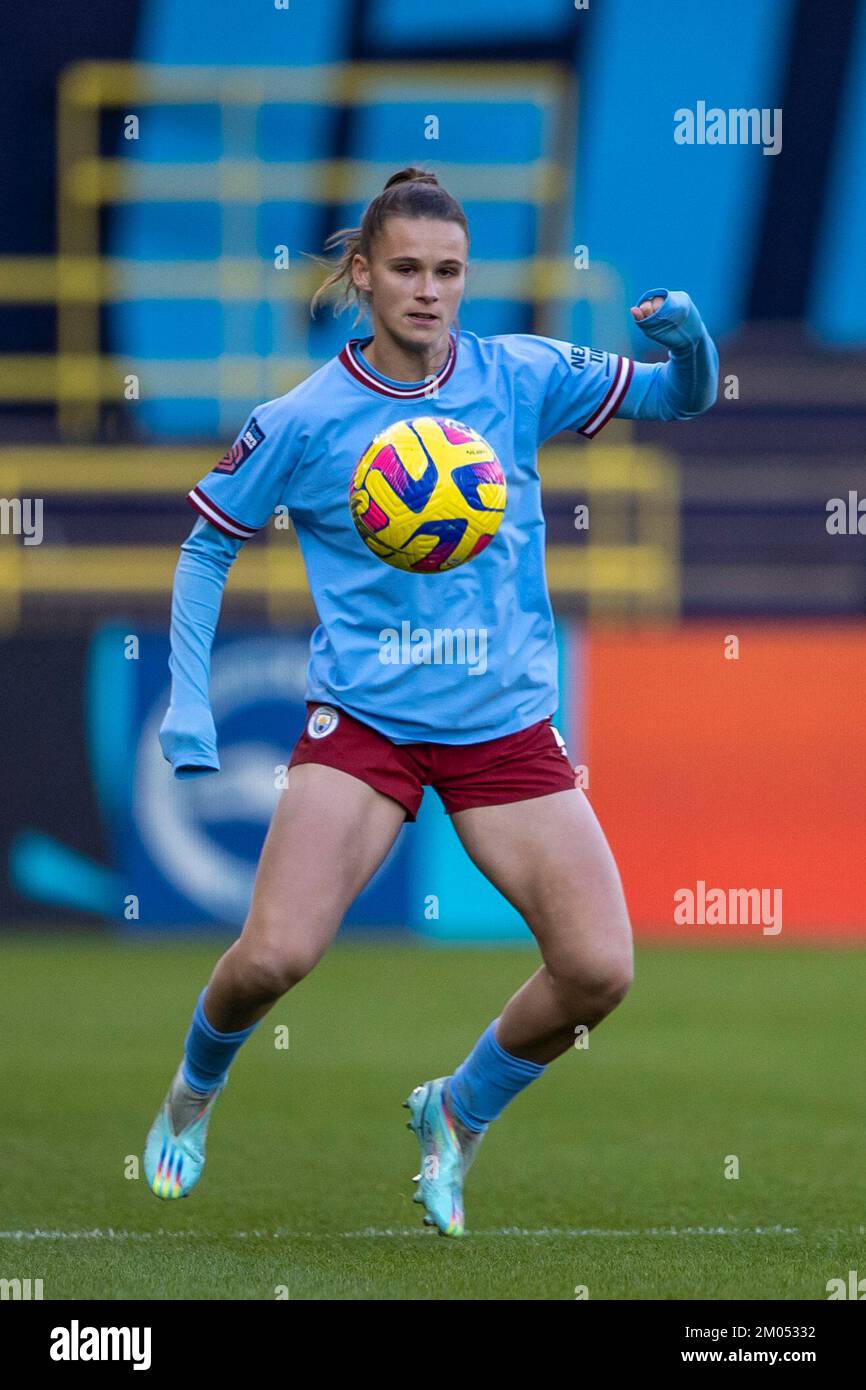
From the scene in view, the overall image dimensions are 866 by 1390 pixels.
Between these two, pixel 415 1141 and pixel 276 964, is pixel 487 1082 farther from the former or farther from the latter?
pixel 415 1141

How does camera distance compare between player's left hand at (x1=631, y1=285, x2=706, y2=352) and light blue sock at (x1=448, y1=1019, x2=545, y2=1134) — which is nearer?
player's left hand at (x1=631, y1=285, x2=706, y2=352)

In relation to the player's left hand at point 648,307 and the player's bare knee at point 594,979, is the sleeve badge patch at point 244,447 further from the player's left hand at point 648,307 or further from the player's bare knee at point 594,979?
the player's bare knee at point 594,979

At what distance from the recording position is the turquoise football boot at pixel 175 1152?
4758 mm

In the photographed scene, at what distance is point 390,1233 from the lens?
4805mm

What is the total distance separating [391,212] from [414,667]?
90 cm

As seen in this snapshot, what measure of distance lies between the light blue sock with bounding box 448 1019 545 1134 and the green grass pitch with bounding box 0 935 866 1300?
252 millimetres

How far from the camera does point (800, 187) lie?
56.7 feet

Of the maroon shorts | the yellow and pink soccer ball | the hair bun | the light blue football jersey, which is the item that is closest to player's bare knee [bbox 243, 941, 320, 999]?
the maroon shorts

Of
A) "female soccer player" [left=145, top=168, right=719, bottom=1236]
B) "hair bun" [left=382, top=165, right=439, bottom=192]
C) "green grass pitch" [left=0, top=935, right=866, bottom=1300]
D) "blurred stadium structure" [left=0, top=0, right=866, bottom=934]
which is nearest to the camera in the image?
"green grass pitch" [left=0, top=935, right=866, bottom=1300]

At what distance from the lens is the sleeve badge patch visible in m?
4.55

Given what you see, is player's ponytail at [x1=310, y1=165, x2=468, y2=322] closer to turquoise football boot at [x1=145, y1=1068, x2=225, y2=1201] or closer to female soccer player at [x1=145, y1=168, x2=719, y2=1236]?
female soccer player at [x1=145, y1=168, x2=719, y2=1236]

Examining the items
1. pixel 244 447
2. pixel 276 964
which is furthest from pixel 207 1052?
pixel 244 447

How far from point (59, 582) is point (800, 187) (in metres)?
6.89

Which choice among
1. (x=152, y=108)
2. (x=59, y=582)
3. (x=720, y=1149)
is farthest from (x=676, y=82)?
(x=720, y=1149)
